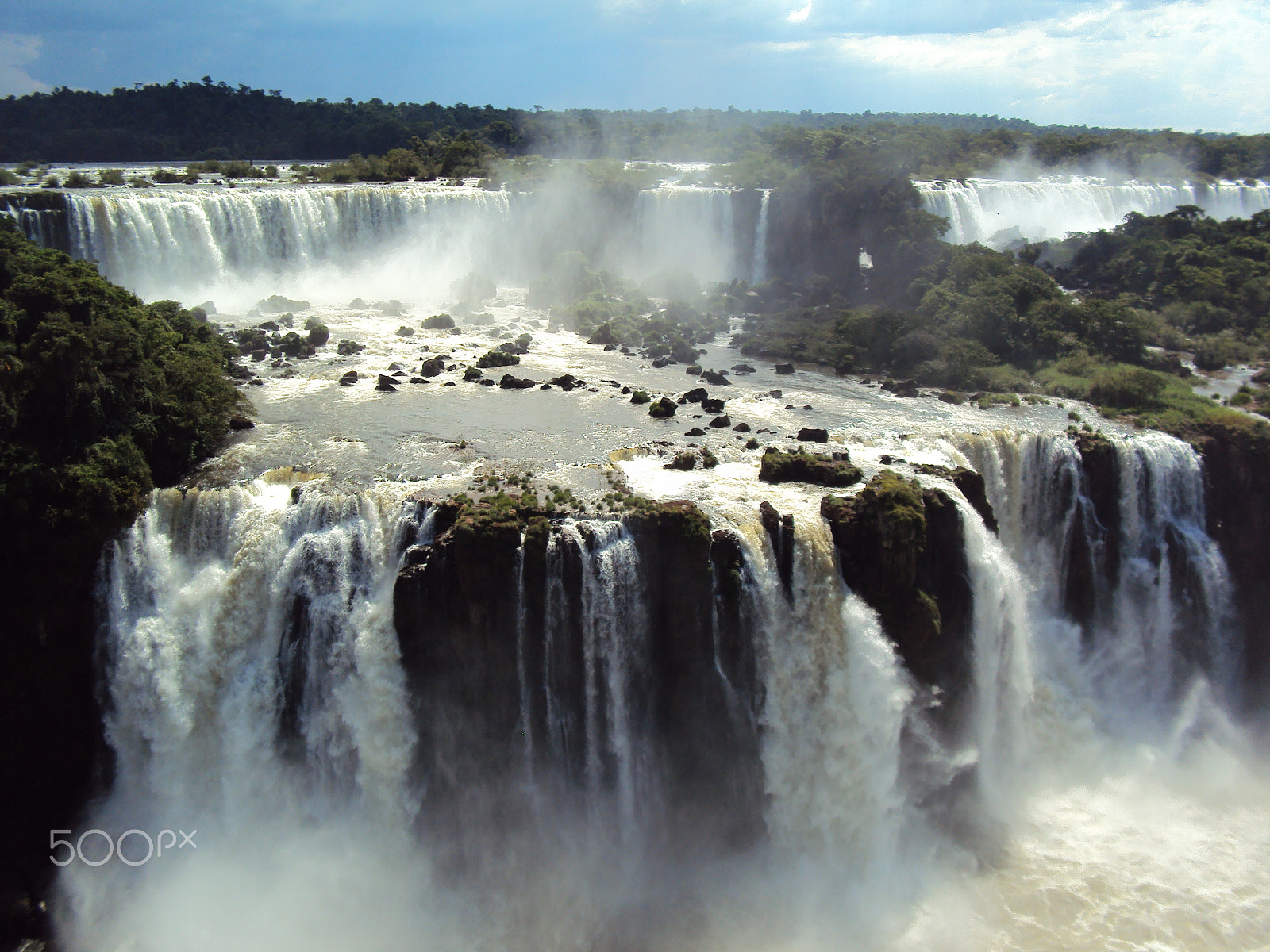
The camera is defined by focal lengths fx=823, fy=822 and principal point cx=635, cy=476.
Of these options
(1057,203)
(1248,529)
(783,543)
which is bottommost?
(1248,529)

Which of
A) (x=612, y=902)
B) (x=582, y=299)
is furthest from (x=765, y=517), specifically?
(x=582, y=299)

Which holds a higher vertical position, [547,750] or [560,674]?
[560,674]

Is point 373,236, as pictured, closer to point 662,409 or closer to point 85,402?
point 662,409

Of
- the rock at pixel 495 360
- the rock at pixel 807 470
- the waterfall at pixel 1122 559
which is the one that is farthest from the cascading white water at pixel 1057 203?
the rock at pixel 807 470

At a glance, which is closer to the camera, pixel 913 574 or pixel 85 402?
pixel 913 574

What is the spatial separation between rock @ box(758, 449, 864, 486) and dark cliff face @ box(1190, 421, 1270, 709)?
33.7 ft

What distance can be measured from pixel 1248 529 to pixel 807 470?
481 inches

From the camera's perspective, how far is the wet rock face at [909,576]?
53.4 ft

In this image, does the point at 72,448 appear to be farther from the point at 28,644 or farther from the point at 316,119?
the point at 316,119

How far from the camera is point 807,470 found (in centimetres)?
1878

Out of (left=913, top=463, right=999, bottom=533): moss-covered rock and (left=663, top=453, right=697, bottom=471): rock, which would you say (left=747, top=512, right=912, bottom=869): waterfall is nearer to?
(left=663, top=453, right=697, bottom=471): rock

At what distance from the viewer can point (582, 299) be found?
126ft

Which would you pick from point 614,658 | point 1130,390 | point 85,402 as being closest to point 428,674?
point 614,658

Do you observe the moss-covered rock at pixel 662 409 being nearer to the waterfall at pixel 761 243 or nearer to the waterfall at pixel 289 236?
the waterfall at pixel 289 236
